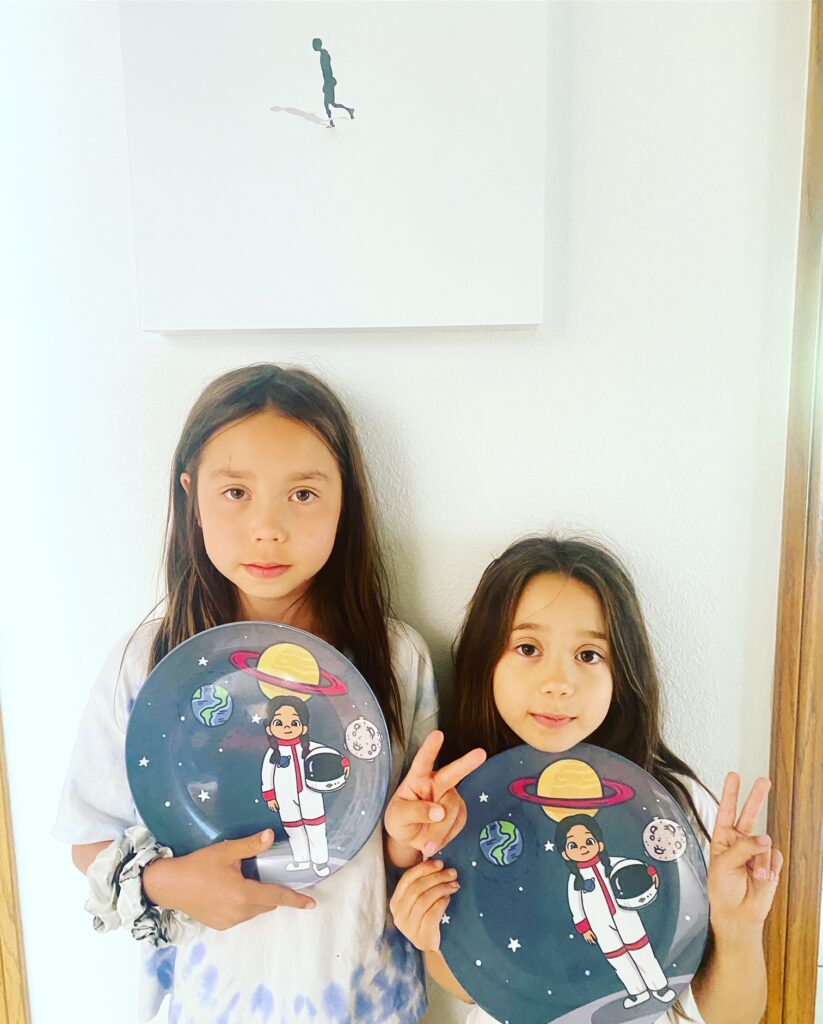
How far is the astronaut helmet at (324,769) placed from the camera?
65cm

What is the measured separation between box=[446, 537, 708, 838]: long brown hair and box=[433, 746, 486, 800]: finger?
0.06 meters

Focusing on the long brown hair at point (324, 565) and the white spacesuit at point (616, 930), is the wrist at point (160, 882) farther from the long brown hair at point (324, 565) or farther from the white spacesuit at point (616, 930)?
the white spacesuit at point (616, 930)

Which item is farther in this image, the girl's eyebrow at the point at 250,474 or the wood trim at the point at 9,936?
the wood trim at the point at 9,936

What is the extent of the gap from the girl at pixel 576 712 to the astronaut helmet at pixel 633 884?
0.18 ft

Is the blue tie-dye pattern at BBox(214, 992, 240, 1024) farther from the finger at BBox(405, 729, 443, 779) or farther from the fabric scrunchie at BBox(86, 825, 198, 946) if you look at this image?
the finger at BBox(405, 729, 443, 779)

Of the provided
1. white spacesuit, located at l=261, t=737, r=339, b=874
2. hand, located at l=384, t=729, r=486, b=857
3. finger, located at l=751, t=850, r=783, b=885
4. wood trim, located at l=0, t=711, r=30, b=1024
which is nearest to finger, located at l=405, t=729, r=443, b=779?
hand, located at l=384, t=729, r=486, b=857

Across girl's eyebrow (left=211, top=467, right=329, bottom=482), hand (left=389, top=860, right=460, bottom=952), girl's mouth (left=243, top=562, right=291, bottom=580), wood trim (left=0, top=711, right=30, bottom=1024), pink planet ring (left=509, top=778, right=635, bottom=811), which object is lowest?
wood trim (left=0, top=711, right=30, bottom=1024)

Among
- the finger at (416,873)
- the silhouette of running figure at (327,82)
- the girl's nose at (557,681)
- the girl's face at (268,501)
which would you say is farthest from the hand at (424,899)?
the silhouette of running figure at (327,82)

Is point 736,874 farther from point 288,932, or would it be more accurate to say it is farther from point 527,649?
point 288,932

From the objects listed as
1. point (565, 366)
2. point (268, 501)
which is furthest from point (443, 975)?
point (565, 366)

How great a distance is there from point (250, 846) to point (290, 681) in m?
0.16

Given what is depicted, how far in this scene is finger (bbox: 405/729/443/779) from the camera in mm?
597

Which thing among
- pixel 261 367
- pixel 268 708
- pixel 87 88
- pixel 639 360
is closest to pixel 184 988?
pixel 268 708

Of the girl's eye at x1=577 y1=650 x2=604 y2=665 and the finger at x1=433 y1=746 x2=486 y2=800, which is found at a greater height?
the girl's eye at x1=577 y1=650 x2=604 y2=665
